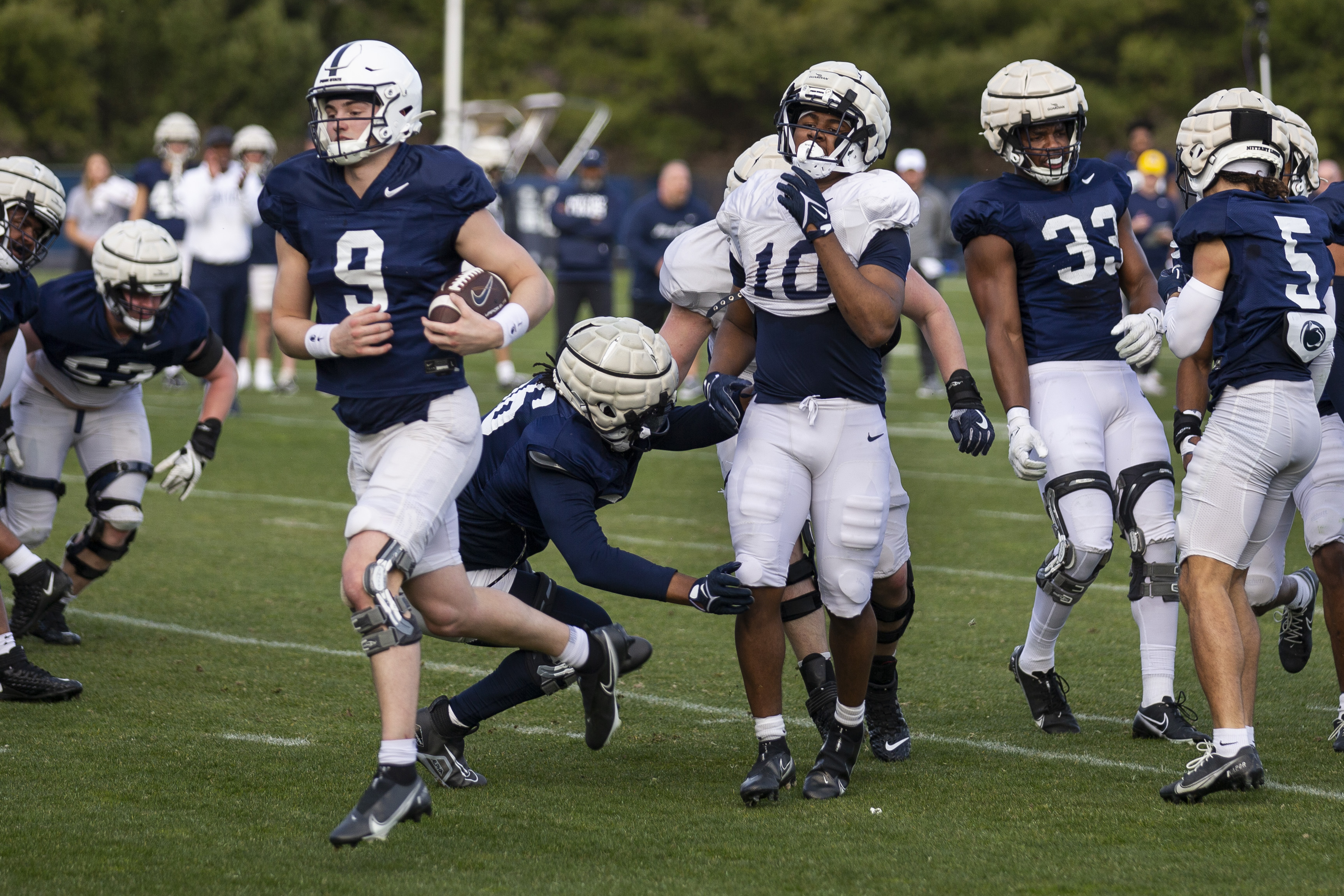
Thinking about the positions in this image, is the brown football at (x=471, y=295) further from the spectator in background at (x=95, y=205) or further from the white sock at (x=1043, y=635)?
the spectator in background at (x=95, y=205)

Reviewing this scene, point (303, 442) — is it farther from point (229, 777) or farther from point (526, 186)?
point (526, 186)

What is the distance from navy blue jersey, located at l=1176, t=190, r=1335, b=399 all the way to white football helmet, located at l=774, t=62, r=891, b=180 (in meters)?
0.82

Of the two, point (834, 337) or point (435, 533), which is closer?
point (435, 533)

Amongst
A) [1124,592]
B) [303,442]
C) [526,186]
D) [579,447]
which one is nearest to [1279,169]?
[579,447]

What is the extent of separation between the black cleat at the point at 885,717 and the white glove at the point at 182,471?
212 cm

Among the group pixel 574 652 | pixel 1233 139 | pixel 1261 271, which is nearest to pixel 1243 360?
pixel 1261 271

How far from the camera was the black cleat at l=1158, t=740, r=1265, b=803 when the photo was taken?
411 cm

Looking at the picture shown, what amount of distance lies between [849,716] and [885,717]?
1.09ft

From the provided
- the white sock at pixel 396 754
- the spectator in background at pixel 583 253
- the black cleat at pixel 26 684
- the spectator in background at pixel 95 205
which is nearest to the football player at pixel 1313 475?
the white sock at pixel 396 754

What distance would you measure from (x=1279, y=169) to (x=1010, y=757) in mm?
1721

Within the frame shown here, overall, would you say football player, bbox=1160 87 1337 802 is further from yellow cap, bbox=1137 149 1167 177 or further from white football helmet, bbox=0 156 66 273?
yellow cap, bbox=1137 149 1167 177

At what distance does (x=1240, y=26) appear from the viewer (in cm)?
4012

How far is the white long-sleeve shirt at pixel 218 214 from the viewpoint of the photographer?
1220 centimetres

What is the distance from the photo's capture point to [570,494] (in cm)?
417
